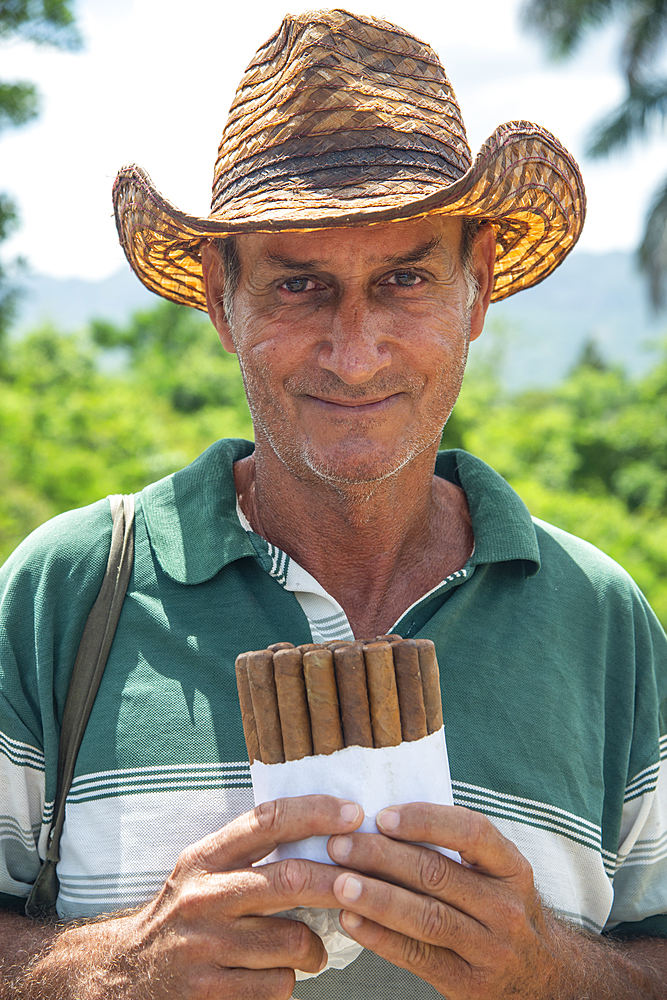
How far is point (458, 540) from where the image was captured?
2377 mm

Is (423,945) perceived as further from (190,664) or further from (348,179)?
(348,179)

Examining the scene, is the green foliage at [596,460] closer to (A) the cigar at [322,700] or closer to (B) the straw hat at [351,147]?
(B) the straw hat at [351,147]

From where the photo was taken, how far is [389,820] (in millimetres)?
1493

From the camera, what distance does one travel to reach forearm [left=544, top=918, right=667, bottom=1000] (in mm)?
1824

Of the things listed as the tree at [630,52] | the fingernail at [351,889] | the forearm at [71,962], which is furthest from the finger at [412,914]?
the tree at [630,52]

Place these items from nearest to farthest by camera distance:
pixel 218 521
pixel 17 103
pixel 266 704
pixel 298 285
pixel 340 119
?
pixel 266 704 < pixel 340 119 < pixel 298 285 < pixel 218 521 < pixel 17 103

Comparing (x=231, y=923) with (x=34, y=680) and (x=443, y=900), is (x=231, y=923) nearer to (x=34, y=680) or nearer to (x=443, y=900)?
(x=443, y=900)

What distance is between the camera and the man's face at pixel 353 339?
6.43 ft

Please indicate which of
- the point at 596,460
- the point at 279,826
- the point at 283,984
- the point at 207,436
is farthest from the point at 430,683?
the point at 596,460

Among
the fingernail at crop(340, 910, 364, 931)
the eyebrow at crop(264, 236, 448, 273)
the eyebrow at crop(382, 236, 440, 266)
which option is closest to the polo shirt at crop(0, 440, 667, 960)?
the fingernail at crop(340, 910, 364, 931)

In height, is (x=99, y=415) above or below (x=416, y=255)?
below

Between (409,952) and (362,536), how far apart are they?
40.5 inches

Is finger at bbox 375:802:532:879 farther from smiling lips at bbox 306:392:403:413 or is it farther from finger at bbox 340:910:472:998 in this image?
smiling lips at bbox 306:392:403:413

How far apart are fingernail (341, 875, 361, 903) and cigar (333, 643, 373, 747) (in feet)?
Answer: 0.71
